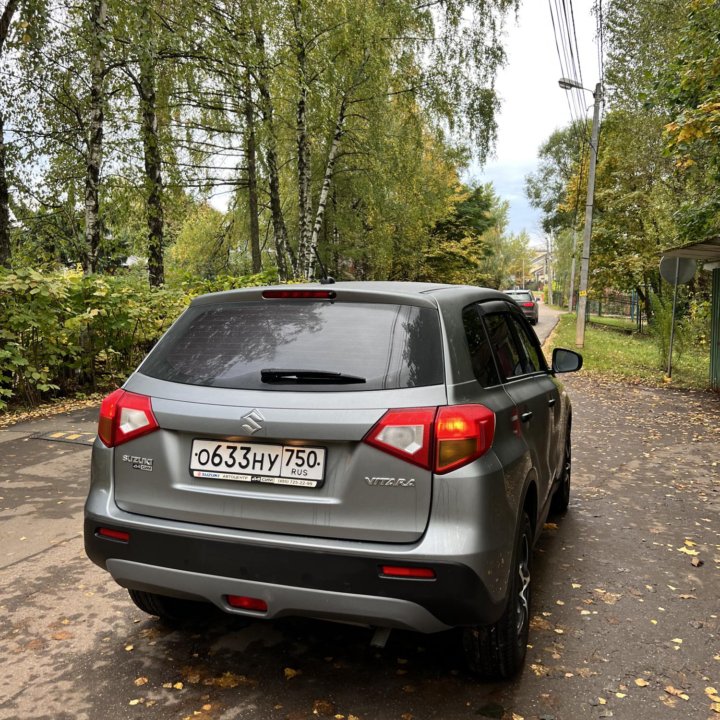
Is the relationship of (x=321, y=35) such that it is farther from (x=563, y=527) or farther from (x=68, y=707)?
(x=68, y=707)

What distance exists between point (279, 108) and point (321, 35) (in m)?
2.80

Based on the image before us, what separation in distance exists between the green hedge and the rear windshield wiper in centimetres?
645

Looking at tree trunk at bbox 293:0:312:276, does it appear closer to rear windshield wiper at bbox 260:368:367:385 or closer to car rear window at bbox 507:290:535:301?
rear windshield wiper at bbox 260:368:367:385

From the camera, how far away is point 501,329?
3480 millimetres

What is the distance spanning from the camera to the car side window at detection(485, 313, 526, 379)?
3.17 meters

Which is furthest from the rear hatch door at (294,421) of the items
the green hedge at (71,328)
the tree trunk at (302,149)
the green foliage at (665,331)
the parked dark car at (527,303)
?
the parked dark car at (527,303)

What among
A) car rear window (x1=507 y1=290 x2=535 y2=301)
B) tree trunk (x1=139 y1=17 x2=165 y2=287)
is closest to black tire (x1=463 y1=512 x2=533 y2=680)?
tree trunk (x1=139 y1=17 x2=165 y2=287)

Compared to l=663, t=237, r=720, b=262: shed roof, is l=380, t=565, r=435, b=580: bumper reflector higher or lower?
lower

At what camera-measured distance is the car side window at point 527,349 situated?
3908 mm

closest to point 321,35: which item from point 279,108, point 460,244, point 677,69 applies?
point 279,108

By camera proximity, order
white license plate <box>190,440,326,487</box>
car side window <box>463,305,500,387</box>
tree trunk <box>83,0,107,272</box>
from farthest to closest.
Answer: tree trunk <box>83,0,107,272</box>
car side window <box>463,305,500,387</box>
white license plate <box>190,440,326,487</box>

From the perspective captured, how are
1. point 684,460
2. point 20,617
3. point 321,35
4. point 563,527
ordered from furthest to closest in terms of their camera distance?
point 321,35, point 684,460, point 563,527, point 20,617

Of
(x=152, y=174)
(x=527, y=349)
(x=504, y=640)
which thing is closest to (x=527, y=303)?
(x=152, y=174)

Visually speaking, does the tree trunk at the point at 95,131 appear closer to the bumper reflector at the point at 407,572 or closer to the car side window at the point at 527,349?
the car side window at the point at 527,349
